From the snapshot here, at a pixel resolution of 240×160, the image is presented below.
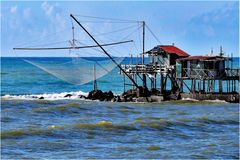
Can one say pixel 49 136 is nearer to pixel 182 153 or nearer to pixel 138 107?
pixel 182 153

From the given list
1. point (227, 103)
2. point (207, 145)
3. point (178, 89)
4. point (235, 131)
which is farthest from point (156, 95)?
point (207, 145)

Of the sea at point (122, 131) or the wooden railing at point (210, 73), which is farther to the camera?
the wooden railing at point (210, 73)

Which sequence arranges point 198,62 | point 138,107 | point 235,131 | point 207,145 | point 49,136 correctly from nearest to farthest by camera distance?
point 207,145
point 49,136
point 235,131
point 138,107
point 198,62

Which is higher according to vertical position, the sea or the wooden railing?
the wooden railing

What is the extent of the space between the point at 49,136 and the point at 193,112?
16.4 metres

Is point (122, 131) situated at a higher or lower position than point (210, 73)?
lower

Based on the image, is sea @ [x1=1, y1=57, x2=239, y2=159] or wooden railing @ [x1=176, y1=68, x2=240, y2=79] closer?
sea @ [x1=1, y1=57, x2=239, y2=159]

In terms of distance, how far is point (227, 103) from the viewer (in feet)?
173

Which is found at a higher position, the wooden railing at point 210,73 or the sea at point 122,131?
the wooden railing at point 210,73

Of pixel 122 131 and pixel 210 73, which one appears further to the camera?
pixel 210 73

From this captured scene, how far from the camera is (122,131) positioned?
35.7 metres

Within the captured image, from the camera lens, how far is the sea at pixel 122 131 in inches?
1119

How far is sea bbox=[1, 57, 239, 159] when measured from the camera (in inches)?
1119

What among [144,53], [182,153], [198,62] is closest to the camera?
[182,153]
